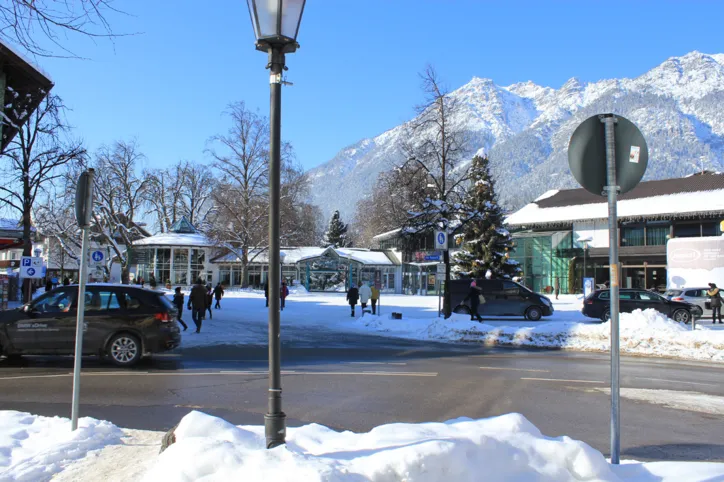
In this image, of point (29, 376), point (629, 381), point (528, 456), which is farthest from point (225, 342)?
point (528, 456)

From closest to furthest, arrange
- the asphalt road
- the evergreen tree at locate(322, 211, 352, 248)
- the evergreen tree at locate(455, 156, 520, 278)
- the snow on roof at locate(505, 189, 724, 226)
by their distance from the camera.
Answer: the asphalt road < the evergreen tree at locate(455, 156, 520, 278) < the snow on roof at locate(505, 189, 724, 226) < the evergreen tree at locate(322, 211, 352, 248)

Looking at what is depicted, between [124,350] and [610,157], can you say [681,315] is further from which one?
[610,157]

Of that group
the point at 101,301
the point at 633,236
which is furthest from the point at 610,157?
the point at 633,236

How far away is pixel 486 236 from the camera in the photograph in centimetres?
4222

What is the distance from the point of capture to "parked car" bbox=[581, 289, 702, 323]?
2273cm

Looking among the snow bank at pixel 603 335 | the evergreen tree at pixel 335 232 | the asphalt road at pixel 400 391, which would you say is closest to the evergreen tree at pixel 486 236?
the snow bank at pixel 603 335

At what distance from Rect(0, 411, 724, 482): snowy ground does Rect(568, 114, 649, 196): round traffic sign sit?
1875 mm

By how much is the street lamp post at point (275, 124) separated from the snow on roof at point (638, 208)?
49.2 meters

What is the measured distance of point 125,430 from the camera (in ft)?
19.4

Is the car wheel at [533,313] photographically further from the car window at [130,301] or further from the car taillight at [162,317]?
the car window at [130,301]

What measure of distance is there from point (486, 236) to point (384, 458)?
131ft

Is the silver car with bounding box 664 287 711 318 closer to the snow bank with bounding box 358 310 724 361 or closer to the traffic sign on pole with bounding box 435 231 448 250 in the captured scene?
the snow bank with bounding box 358 310 724 361

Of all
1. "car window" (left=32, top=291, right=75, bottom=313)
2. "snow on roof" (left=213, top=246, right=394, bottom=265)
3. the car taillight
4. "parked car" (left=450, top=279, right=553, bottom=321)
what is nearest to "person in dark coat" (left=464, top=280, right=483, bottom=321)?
"parked car" (left=450, top=279, right=553, bottom=321)

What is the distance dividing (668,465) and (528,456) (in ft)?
3.95
